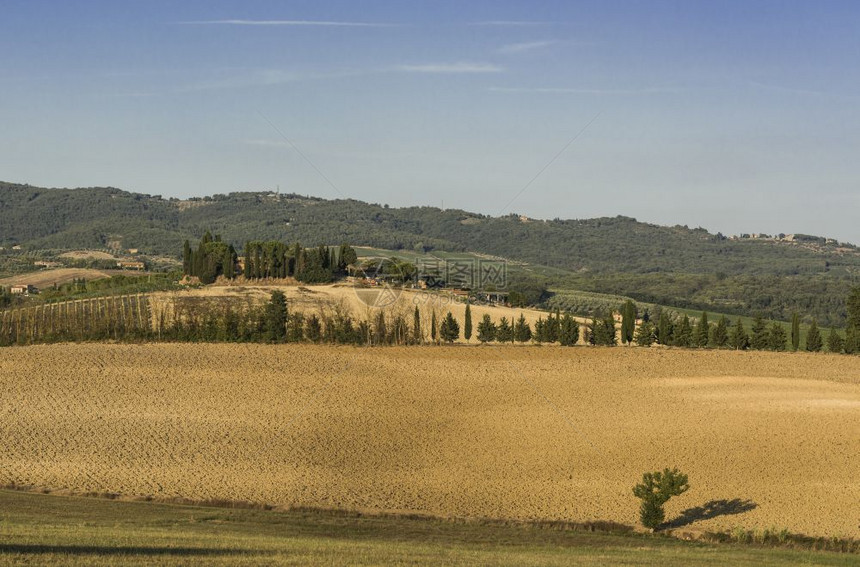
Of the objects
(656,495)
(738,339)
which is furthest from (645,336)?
(656,495)

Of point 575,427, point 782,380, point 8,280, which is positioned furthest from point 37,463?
point 8,280

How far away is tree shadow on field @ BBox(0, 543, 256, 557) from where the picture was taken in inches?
816

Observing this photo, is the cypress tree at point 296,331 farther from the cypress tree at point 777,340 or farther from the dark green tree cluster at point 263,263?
the cypress tree at point 777,340

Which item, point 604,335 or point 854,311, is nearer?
point 604,335

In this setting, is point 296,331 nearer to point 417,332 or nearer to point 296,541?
point 417,332

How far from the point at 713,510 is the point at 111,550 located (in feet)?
71.6

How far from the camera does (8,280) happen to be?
147 meters

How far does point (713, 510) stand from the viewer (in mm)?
35000

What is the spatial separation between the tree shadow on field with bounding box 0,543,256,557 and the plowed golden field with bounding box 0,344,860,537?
37.7 feet

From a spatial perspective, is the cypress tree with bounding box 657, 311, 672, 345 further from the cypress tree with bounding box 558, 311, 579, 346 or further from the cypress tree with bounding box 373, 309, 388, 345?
the cypress tree with bounding box 373, 309, 388, 345

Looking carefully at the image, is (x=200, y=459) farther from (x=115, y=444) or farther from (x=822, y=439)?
(x=822, y=439)

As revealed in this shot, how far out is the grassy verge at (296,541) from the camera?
21.7 metres

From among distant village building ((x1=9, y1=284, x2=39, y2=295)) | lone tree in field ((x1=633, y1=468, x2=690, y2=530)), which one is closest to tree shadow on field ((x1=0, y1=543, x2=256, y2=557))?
lone tree in field ((x1=633, y1=468, x2=690, y2=530))

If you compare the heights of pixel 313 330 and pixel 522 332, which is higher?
pixel 313 330
